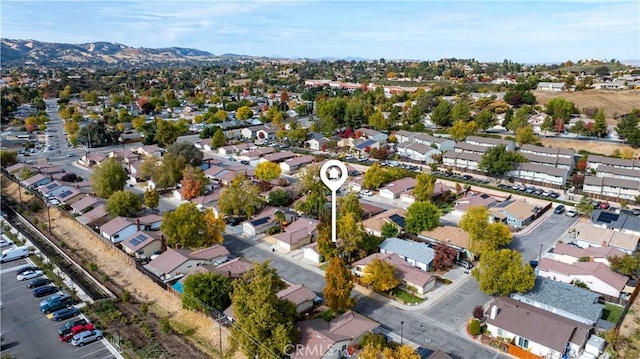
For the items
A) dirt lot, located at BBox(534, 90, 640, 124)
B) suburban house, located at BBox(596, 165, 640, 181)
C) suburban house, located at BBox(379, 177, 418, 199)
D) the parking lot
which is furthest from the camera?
dirt lot, located at BBox(534, 90, 640, 124)

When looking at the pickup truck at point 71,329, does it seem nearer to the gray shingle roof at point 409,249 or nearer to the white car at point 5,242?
the white car at point 5,242

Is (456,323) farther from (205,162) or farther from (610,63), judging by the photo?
(610,63)

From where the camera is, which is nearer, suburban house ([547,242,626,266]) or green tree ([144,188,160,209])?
suburban house ([547,242,626,266])

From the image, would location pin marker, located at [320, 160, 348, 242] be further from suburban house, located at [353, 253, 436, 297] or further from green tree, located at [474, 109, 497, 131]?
green tree, located at [474, 109, 497, 131]

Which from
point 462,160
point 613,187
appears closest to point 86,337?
point 462,160

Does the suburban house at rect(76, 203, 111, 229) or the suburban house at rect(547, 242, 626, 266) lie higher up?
the suburban house at rect(547, 242, 626, 266)

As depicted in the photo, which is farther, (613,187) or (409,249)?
Answer: (613,187)

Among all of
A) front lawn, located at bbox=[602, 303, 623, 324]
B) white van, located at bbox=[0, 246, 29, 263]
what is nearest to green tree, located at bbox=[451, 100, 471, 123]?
front lawn, located at bbox=[602, 303, 623, 324]

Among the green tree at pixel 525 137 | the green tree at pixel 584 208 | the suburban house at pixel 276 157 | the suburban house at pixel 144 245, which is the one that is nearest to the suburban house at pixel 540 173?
the green tree at pixel 584 208

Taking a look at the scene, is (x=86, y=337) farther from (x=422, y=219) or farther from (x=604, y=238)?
(x=604, y=238)
